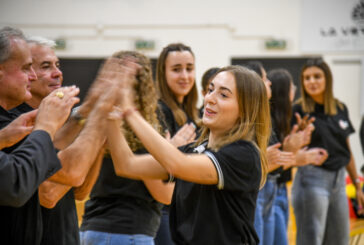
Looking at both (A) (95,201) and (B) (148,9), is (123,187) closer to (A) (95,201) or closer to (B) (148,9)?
(A) (95,201)

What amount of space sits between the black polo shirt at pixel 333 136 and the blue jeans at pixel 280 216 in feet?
1.68

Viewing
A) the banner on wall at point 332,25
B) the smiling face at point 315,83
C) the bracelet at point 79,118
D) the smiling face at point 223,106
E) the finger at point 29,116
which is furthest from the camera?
the banner on wall at point 332,25

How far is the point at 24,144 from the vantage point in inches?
58.9

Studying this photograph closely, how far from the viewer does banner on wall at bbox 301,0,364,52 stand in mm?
9078

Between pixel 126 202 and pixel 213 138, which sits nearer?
pixel 213 138

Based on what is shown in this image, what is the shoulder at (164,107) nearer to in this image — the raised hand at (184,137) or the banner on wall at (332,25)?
the raised hand at (184,137)

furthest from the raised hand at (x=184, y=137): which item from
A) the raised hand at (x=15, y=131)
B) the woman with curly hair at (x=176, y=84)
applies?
the raised hand at (x=15, y=131)

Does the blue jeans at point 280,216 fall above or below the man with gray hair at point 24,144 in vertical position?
below

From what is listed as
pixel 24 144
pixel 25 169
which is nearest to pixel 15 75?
pixel 24 144

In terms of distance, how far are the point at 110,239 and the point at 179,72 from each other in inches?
59.9

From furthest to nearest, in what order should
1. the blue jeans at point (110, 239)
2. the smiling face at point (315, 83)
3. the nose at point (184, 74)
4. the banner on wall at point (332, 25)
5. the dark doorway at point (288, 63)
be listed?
the dark doorway at point (288, 63), the banner on wall at point (332, 25), the smiling face at point (315, 83), the nose at point (184, 74), the blue jeans at point (110, 239)

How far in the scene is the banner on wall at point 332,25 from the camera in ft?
29.8

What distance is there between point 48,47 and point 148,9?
770 cm

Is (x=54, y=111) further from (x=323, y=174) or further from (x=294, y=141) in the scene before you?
(x=323, y=174)
